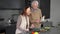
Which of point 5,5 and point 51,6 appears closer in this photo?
point 5,5

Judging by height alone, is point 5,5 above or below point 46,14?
above

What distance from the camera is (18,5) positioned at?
6.03 meters

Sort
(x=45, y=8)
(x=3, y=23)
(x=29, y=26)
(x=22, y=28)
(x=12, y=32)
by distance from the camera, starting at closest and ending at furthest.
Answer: (x=22, y=28), (x=29, y=26), (x=12, y=32), (x=3, y=23), (x=45, y=8)

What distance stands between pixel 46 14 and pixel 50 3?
533 mm

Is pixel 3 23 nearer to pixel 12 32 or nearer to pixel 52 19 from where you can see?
pixel 12 32

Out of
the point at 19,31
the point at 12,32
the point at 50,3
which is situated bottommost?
the point at 12,32

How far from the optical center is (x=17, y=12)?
236 inches

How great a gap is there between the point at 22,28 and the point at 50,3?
10.8 ft

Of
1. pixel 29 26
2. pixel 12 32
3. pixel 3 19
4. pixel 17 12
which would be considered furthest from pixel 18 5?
pixel 29 26

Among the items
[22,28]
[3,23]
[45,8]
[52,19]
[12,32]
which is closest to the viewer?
[22,28]

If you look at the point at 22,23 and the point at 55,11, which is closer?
the point at 22,23

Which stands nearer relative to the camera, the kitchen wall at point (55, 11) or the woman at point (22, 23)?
the woman at point (22, 23)

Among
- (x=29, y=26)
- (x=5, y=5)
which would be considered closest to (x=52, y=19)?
(x=5, y=5)

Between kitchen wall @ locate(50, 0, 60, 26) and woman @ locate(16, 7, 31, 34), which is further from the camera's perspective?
kitchen wall @ locate(50, 0, 60, 26)
